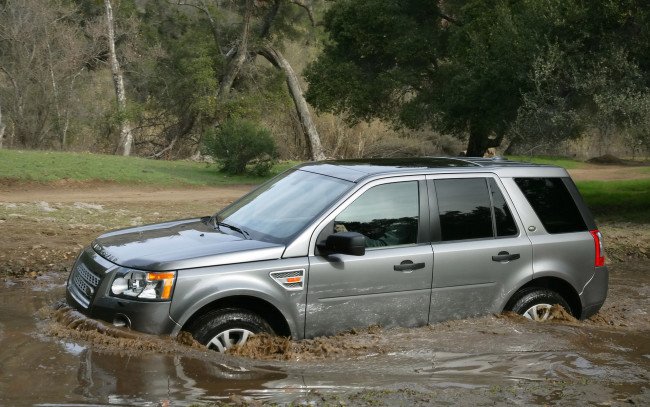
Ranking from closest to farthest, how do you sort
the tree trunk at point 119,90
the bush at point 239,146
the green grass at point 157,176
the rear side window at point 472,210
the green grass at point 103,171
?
1. the rear side window at point 472,210
2. the green grass at point 157,176
3. the green grass at point 103,171
4. the bush at point 239,146
5. the tree trunk at point 119,90

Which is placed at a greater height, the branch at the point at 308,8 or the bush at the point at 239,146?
the branch at the point at 308,8

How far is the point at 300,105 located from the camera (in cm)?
3631

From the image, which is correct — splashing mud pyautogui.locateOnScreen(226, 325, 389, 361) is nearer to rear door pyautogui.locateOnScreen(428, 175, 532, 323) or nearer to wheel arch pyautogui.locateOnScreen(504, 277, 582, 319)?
rear door pyautogui.locateOnScreen(428, 175, 532, 323)

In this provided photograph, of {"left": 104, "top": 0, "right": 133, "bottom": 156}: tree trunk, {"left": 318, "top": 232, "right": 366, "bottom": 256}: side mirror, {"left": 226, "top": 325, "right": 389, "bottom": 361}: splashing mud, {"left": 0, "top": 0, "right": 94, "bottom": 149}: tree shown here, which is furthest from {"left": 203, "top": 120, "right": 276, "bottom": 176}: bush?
{"left": 318, "top": 232, "right": 366, "bottom": 256}: side mirror

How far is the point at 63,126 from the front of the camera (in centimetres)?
3228

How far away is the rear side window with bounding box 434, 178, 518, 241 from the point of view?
260 inches

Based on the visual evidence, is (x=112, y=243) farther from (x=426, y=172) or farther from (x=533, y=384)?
(x=533, y=384)

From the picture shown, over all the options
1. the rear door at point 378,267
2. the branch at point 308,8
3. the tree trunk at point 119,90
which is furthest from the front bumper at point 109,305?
the branch at point 308,8

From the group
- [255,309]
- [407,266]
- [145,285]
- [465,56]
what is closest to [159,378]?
[145,285]

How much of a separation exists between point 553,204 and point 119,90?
2787 cm

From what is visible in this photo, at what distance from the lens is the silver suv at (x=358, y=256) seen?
568cm

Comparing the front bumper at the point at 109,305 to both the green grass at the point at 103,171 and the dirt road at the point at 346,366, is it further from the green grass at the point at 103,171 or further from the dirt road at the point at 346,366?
the green grass at the point at 103,171

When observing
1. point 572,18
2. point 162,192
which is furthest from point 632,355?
point 162,192

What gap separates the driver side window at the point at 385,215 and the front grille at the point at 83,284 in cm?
187
